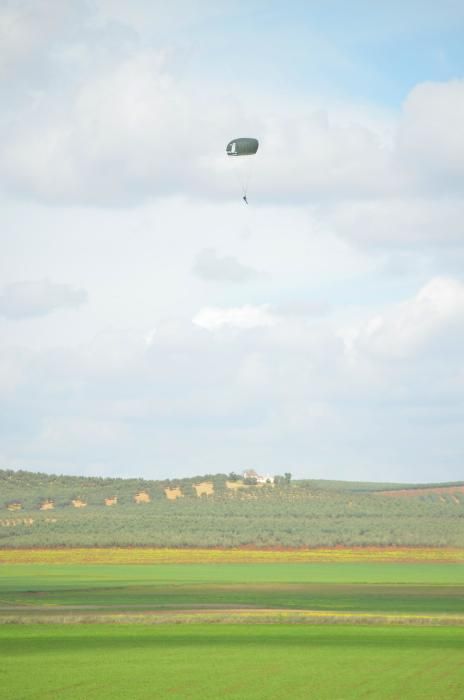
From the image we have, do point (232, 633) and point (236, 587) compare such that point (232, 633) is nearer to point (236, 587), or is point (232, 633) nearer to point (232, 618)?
point (232, 618)

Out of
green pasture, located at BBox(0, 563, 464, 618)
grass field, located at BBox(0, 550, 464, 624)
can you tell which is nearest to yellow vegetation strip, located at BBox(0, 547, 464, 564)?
grass field, located at BBox(0, 550, 464, 624)

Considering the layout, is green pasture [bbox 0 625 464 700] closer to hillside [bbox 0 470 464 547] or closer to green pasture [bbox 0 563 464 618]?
green pasture [bbox 0 563 464 618]

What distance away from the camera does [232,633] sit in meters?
34.4

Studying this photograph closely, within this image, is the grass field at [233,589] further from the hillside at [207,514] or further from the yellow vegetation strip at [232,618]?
the hillside at [207,514]

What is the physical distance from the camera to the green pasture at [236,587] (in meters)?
42.0

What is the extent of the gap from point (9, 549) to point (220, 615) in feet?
155

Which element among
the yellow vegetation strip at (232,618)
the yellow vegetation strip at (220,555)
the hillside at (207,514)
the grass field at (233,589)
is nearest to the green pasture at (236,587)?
the grass field at (233,589)

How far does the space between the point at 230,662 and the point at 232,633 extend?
21.4 feet

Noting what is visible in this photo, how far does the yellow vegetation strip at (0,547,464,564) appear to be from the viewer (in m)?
73.7

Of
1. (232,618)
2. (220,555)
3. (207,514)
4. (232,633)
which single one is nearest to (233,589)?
(232,618)

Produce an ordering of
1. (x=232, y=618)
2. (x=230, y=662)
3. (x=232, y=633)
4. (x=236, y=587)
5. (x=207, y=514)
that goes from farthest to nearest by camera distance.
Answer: (x=207, y=514), (x=236, y=587), (x=232, y=618), (x=232, y=633), (x=230, y=662)

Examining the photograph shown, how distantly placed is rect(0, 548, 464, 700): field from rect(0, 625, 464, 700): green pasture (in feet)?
0.14

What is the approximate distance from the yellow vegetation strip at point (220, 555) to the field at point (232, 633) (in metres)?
8.66

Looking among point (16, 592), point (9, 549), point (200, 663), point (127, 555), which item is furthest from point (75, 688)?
point (9, 549)
